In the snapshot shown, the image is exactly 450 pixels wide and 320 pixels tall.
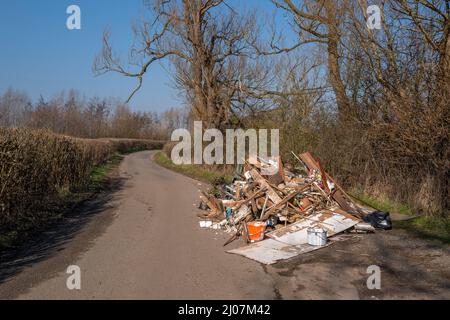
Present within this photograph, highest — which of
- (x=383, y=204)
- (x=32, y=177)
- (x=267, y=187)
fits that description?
(x=32, y=177)

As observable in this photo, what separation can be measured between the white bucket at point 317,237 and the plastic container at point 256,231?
1.09 m

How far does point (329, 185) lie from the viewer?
1266 cm

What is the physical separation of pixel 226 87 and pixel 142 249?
20.7m

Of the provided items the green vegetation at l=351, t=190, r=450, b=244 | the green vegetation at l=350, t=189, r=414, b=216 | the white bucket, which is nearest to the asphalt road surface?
the white bucket

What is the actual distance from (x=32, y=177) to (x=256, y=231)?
664cm

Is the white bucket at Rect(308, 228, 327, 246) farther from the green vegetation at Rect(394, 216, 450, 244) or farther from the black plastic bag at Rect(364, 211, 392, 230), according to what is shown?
the green vegetation at Rect(394, 216, 450, 244)

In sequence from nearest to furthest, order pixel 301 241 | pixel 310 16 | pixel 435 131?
1. pixel 301 241
2. pixel 435 131
3. pixel 310 16

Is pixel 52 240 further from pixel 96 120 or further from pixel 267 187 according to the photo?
pixel 96 120

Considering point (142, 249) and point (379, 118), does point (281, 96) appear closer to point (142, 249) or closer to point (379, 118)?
point (379, 118)

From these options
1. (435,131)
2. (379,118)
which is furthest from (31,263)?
(379,118)

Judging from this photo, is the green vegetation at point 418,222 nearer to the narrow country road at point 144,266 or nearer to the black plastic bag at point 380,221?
the black plastic bag at point 380,221

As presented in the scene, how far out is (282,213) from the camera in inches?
439

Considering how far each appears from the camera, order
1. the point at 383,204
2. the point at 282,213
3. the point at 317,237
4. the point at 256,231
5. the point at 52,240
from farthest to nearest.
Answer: the point at 383,204 < the point at 282,213 < the point at 256,231 < the point at 52,240 < the point at 317,237

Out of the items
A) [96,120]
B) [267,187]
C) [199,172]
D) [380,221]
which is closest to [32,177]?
[267,187]
